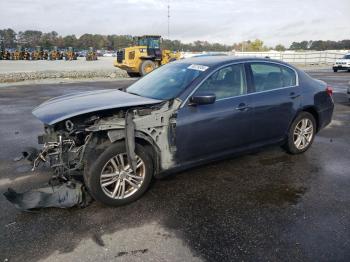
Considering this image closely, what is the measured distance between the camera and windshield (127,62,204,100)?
422cm

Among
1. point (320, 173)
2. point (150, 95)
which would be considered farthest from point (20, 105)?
point (320, 173)

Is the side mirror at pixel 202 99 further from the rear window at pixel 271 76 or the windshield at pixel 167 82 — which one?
the rear window at pixel 271 76

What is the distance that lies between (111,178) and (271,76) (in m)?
2.87

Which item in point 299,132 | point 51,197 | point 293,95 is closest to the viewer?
point 51,197

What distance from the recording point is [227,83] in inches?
174

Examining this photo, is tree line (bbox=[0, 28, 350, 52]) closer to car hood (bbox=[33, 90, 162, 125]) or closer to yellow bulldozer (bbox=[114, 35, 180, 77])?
yellow bulldozer (bbox=[114, 35, 180, 77])

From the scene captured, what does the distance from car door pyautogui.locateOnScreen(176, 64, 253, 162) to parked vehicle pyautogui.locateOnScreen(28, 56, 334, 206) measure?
1 centimetres

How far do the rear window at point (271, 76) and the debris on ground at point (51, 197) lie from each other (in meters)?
2.80

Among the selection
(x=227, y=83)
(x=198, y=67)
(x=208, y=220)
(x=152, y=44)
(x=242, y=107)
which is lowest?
(x=208, y=220)

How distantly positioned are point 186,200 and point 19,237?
1824mm

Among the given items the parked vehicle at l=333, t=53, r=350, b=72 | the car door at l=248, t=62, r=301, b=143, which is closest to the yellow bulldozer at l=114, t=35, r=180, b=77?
the parked vehicle at l=333, t=53, r=350, b=72

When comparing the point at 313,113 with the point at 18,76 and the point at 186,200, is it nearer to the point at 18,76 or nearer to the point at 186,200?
the point at 186,200

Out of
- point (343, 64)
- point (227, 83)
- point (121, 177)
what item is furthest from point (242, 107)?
point (343, 64)

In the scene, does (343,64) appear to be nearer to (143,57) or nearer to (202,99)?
(143,57)
